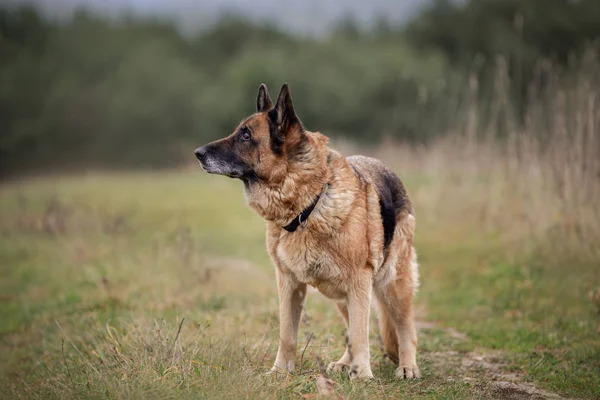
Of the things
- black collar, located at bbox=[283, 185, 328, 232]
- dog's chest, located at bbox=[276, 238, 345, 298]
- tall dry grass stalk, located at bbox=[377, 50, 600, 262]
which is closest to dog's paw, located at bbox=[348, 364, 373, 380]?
dog's chest, located at bbox=[276, 238, 345, 298]

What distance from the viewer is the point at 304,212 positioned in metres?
5.20

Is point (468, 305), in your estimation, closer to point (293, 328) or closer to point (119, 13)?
point (293, 328)

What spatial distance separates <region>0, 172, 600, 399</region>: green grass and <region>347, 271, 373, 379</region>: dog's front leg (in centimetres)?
18

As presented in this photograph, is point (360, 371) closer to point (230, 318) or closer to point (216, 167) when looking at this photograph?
point (216, 167)

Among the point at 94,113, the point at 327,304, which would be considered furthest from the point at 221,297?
the point at 94,113

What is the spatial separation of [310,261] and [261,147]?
1033 millimetres

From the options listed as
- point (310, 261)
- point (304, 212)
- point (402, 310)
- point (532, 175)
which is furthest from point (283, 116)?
point (532, 175)

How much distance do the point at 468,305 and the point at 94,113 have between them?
1421 inches

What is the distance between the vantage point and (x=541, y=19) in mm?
38344

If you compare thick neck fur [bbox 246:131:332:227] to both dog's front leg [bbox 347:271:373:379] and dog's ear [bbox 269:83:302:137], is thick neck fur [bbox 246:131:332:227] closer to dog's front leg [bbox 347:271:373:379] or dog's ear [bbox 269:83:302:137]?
dog's ear [bbox 269:83:302:137]

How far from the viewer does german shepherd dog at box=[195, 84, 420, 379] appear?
5.16 metres

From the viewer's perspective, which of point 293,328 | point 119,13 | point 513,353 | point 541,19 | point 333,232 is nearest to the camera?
point 333,232

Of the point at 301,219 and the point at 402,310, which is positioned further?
the point at 402,310

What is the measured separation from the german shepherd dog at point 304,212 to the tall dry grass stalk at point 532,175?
4475mm
